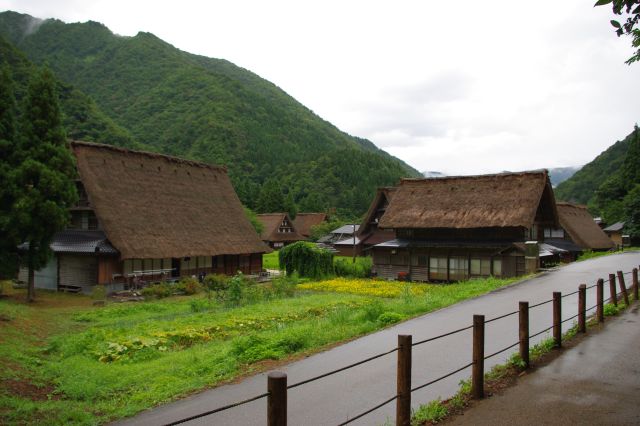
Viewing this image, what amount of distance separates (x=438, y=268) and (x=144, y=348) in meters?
23.7

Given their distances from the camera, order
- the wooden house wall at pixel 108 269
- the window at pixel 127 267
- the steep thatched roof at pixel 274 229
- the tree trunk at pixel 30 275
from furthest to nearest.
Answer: the steep thatched roof at pixel 274 229 → the window at pixel 127 267 → the wooden house wall at pixel 108 269 → the tree trunk at pixel 30 275

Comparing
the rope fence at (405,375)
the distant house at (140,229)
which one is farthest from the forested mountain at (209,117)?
the rope fence at (405,375)

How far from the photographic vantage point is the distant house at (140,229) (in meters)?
24.7

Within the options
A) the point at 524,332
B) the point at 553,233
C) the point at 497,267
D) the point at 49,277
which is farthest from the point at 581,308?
the point at 553,233

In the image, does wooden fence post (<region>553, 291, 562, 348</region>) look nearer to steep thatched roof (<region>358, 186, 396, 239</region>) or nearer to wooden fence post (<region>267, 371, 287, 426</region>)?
wooden fence post (<region>267, 371, 287, 426</region>)

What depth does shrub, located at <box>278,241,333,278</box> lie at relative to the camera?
108ft

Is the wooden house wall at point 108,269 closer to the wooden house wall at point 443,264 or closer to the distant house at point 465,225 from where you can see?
the distant house at point 465,225

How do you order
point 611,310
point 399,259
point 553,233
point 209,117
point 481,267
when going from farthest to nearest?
point 209,117 → point 553,233 → point 399,259 → point 481,267 → point 611,310

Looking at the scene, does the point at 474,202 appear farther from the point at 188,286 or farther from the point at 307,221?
the point at 307,221

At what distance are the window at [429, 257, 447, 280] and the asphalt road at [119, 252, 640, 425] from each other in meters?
18.5

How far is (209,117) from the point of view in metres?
97.1

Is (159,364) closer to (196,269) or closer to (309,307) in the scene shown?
(309,307)

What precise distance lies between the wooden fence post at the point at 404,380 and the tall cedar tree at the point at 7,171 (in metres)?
19.5

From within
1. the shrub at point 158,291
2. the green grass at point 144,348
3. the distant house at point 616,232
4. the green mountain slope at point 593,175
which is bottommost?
the shrub at point 158,291
